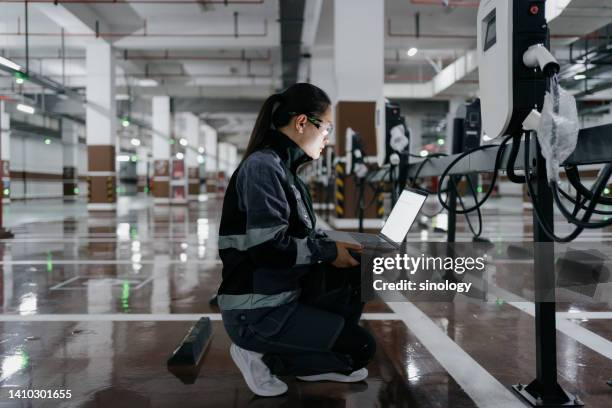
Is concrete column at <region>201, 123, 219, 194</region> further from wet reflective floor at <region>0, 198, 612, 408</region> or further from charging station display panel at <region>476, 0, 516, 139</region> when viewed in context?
charging station display panel at <region>476, 0, 516, 139</region>

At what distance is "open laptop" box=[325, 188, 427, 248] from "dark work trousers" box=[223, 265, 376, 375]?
14cm

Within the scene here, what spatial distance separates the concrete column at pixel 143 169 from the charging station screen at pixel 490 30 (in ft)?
140

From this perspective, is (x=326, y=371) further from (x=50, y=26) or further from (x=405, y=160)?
(x=50, y=26)

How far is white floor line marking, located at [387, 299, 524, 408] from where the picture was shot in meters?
2.26

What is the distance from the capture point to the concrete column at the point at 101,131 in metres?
16.5

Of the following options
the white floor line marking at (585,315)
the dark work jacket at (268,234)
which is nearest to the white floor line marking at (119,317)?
the white floor line marking at (585,315)

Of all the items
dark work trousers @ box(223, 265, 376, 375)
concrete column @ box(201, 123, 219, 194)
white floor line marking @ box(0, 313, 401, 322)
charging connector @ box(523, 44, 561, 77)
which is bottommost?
white floor line marking @ box(0, 313, 401, 322)

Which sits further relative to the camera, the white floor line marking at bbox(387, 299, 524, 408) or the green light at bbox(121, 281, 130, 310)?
the green light at bbox(121, 281, 130, 310)

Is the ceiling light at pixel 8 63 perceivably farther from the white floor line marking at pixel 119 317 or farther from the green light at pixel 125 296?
the white floor line marking at pixel 119 317

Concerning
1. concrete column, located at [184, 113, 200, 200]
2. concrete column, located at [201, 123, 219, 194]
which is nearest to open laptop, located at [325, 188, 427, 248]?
concrete column, located at [184, 113, 200, 200]

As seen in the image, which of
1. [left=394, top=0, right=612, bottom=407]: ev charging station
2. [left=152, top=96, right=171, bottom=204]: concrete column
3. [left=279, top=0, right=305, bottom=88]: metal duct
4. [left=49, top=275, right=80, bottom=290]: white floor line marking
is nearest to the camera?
[left=394, top=0, right=612, bottom=407]: ev charging station

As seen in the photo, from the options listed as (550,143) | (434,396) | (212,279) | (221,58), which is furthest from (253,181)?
(221,58)

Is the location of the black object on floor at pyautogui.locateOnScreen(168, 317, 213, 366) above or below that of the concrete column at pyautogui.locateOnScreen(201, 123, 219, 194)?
below

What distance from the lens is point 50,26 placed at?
15.2 m
